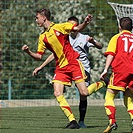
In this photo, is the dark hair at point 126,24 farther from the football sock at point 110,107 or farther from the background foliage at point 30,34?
the background foliage at point 30,34

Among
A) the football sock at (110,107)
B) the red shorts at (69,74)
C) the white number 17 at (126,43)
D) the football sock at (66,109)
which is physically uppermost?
the white number 17 at (126,43)

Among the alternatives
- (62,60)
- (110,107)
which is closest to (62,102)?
(62,60)

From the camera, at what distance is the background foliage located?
2581 centimetres

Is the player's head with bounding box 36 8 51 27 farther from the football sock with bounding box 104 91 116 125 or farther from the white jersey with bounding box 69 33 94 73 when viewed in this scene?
the football sock with bounding box 104 91 116 125

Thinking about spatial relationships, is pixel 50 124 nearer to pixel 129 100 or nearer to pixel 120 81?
pixel 129 100

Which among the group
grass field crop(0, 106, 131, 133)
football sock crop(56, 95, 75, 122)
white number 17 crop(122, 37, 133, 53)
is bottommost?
grass field crop(0, 106, 131, 133)

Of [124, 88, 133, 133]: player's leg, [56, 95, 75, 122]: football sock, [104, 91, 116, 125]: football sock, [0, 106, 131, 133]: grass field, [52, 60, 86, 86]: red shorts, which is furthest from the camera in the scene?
[52, 60, 86, 86]: red shorts

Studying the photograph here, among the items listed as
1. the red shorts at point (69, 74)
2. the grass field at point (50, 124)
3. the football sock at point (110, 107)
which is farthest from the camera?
the red shorts at point (69, 74)

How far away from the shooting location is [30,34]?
2995 cm

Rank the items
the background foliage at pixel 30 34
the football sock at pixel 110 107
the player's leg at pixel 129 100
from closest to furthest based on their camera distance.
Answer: the football sock at pixel 110 107, the player's leg at pixel 129 100, the background foliage at pixel 30 34

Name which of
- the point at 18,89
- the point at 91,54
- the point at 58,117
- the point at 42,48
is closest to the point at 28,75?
the point at 18,89

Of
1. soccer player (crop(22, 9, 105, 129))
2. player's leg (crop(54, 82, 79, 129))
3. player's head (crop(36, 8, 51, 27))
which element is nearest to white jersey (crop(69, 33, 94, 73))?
soccer player (crop(22, 9, 105, 129))

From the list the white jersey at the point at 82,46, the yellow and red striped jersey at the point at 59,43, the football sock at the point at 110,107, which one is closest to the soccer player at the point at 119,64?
the football sock at the point at 110,107

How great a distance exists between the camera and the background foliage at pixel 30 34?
2581 centimetres
